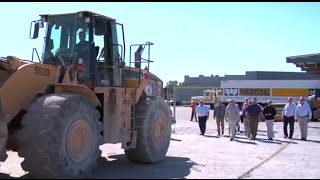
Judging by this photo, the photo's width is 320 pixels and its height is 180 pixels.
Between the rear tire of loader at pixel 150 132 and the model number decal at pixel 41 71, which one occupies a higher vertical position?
the model number decal at pixel 41 71

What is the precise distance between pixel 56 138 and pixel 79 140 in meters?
0.74

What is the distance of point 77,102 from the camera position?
8406 mm

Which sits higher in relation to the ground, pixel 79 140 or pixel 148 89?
pixel 148 89

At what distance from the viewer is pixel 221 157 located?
12703 millimetres

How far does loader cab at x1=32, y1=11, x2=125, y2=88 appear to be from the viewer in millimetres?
9828

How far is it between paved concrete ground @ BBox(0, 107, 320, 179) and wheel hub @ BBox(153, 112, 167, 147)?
55 cm

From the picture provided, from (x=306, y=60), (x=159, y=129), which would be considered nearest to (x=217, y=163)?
(x=159, y=129)

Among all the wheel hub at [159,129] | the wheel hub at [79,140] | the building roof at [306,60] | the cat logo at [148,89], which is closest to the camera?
the wheel hub at [79,140]

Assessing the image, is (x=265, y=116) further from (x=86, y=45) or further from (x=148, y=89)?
(x=86, y=45)

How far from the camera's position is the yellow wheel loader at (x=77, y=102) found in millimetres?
7723

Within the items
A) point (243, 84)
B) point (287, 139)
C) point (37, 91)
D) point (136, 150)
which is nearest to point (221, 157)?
point (136, 150)

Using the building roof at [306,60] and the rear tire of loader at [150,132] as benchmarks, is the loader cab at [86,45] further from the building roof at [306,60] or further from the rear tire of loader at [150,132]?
the building roof at [306,60]

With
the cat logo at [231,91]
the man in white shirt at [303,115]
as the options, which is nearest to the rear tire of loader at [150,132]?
the man in white shirt at [303,115]

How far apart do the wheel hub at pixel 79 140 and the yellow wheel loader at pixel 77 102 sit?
0.06 feet
